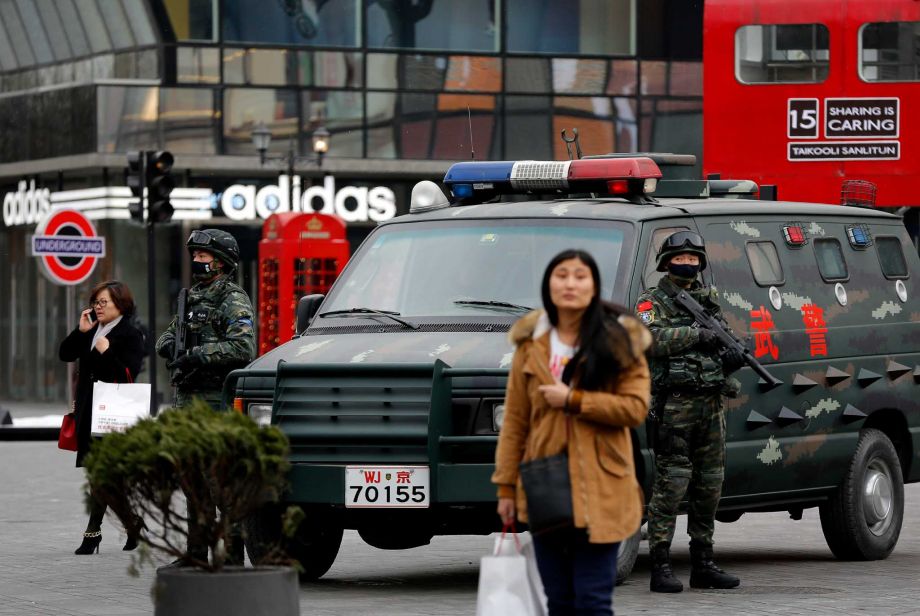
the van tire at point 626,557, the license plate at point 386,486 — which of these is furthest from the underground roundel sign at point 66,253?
the license plate at point 386,486

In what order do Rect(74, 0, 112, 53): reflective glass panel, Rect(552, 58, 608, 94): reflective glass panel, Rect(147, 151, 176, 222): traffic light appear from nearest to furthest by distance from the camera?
Rect(147, 151, 176, 222): traffic light → Rect(74, 0, 112, 53): reflective glass panel → Rect(552, 58, 608, 94): reflective glass panel

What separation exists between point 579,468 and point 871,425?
6.02 m

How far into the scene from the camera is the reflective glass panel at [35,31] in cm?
3612

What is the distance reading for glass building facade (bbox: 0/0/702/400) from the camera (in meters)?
33.9

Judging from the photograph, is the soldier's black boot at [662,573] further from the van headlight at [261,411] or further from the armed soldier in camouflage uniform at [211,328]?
the armed soldier in camouflage uniform at [211,328]

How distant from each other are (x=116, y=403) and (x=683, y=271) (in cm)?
412

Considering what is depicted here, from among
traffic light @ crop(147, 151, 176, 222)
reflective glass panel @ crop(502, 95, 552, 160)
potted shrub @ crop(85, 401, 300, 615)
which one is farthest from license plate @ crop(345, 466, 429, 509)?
reflective glass panel @ crop(502, 95, 552, 160)

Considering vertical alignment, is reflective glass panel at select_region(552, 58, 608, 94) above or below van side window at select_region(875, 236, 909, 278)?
above

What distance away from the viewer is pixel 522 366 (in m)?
7.11

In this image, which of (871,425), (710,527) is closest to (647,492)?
(710,527)

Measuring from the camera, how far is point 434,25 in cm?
3516

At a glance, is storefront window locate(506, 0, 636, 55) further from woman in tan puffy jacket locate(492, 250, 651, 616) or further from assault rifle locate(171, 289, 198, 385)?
woman in tan puffy jacket locate(492, 250, 651, 616)

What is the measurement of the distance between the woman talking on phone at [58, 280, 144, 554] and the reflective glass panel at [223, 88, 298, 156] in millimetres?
20306

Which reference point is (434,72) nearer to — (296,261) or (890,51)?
(296,261)
